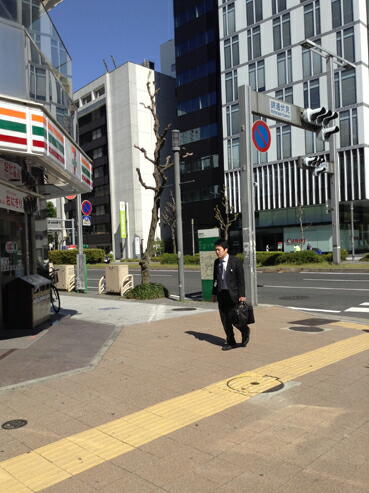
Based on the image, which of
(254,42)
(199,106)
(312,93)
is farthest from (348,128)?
(199,106)

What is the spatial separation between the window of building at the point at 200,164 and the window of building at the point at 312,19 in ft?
53.8

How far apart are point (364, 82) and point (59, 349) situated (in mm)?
38268

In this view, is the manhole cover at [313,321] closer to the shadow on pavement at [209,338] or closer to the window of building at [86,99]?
the shadow on pavement at [209,338]

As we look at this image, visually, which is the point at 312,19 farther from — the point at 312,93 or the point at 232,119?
the point at 232,119

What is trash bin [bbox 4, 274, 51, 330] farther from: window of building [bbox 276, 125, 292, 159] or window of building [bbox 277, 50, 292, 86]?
window of building [bbox 277, 50, 292, 86]

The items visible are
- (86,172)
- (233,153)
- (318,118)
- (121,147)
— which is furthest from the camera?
(121,147)

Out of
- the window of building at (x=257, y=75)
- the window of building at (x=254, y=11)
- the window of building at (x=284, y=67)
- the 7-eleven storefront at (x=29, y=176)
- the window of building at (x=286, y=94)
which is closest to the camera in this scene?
the 7-eleven storefront at (x=29, y=176)

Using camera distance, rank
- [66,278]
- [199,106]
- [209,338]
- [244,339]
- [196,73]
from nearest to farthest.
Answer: [244,339] < [209,338] < [66,278] < [199,106] < [196,73]

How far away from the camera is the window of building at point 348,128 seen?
38.8 m

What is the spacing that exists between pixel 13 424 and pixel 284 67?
4474 centimetres

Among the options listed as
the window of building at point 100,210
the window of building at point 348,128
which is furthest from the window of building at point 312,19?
the window of building at point 100,210

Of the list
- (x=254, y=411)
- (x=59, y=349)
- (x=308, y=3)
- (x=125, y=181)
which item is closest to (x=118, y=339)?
(x=59, y=349)

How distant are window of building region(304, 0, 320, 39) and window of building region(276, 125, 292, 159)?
27.4 feet

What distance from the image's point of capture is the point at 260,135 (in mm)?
12211
